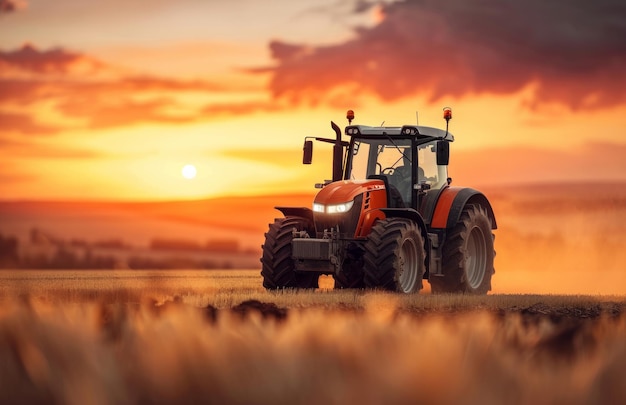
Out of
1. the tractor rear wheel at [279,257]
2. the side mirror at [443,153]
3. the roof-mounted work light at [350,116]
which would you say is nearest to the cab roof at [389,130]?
the roof-mounted work light at [350,116]

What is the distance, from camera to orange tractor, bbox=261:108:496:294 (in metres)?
16.6

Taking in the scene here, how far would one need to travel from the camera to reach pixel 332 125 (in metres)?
18.4

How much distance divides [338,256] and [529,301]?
3.31m

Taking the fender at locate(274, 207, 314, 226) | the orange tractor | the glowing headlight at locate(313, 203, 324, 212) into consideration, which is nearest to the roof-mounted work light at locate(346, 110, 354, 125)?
the orange tractor

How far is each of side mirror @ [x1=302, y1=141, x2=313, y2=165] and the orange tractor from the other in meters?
0.02

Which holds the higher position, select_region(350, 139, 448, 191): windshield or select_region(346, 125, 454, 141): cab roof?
select_region(346, 125, 454, 141): cab roof

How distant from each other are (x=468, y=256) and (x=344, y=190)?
3.71 m

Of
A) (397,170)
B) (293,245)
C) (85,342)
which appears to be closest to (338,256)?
(293,245)

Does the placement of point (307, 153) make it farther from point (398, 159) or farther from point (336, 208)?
point (398, 159)

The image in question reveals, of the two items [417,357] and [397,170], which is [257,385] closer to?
[417,357]

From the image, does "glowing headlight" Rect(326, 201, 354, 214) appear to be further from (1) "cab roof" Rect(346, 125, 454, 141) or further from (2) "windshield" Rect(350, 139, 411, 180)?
(1) "cab roof" Rect(346, 125, 454, 141)

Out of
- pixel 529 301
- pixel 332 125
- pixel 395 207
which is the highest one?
pixel 332 125

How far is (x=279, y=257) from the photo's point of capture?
56.4 ft

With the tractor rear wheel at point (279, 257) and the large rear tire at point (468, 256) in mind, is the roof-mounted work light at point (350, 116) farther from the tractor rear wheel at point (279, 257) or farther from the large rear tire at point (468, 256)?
the large rear tire at point (468, 256)
